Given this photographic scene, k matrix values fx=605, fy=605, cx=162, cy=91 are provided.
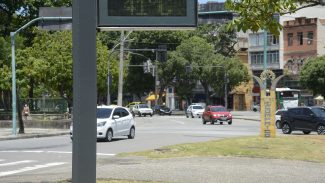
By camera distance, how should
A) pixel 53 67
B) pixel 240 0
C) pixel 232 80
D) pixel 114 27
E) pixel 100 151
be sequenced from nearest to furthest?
pixel 114 27, pixel 240 0, pixel 100 151, pixel 53 67, pixel 232 80

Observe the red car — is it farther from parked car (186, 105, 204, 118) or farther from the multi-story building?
the multi-story building

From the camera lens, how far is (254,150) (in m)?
19.7

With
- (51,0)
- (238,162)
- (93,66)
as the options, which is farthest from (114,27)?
(51,0)

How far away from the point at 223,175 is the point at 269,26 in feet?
16.0

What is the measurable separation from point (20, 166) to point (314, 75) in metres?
60.3

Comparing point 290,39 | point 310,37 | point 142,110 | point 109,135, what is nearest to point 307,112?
point 109,135

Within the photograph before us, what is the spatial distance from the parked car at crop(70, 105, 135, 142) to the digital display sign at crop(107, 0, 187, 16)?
2117 centimetres

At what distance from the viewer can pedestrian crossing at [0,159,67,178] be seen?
1582cm

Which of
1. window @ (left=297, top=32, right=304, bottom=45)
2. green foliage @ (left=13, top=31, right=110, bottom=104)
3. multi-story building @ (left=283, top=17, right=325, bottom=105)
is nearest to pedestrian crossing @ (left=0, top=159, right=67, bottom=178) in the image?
green foliage @ (left=13, top=31, right=110, bottom=104)

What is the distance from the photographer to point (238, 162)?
16.5 m

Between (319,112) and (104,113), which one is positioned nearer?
(104,113)

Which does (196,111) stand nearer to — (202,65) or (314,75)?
(202,65)

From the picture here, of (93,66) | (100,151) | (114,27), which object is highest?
(114,27)

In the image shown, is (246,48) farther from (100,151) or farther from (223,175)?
(223,175)
